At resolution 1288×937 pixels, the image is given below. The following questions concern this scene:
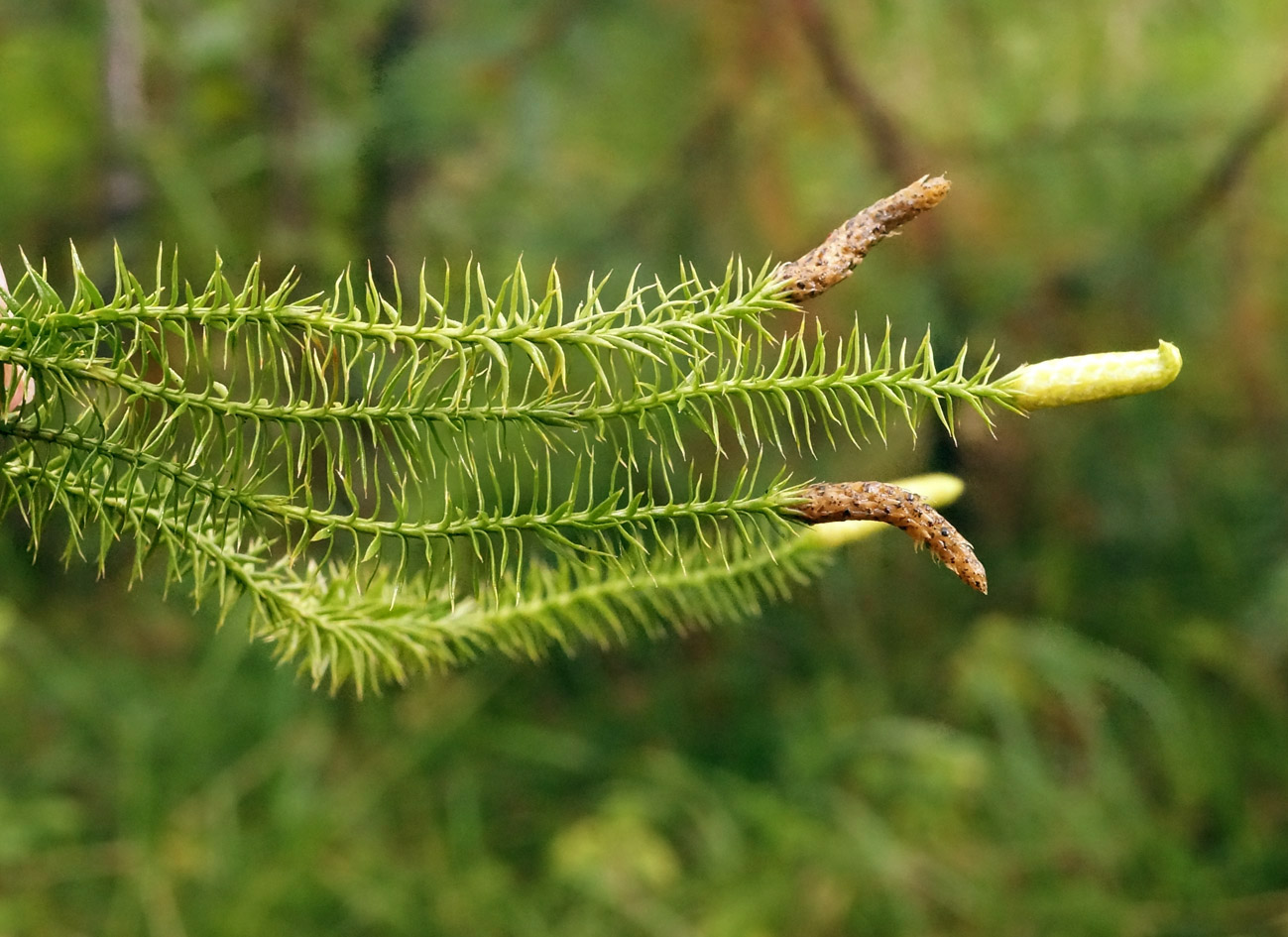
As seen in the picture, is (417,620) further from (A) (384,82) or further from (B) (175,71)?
(B) (175,71)

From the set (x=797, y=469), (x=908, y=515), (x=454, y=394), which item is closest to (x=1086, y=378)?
(x=908, y=515)

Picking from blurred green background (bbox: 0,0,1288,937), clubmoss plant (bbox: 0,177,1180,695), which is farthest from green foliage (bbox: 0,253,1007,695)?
blurred green background (bbox: 0,0,1288,937)

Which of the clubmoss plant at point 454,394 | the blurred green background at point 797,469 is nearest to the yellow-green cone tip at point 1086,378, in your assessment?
the clubmoss plant at point 454,394

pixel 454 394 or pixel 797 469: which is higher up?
pixel 797 469

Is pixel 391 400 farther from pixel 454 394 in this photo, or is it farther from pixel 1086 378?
pixel 1086 378

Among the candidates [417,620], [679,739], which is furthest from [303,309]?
[679,739]

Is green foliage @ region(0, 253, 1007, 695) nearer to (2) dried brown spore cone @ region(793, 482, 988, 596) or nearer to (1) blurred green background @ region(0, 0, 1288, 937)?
(2) dried brown spore cone @ region(793, 482, 988, 596)

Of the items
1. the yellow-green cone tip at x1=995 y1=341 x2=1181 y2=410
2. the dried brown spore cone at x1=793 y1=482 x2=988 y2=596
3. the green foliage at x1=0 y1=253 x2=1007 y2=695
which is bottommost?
the dried brown spore cone at x1=793 y1=482 x2=988 y2=596
